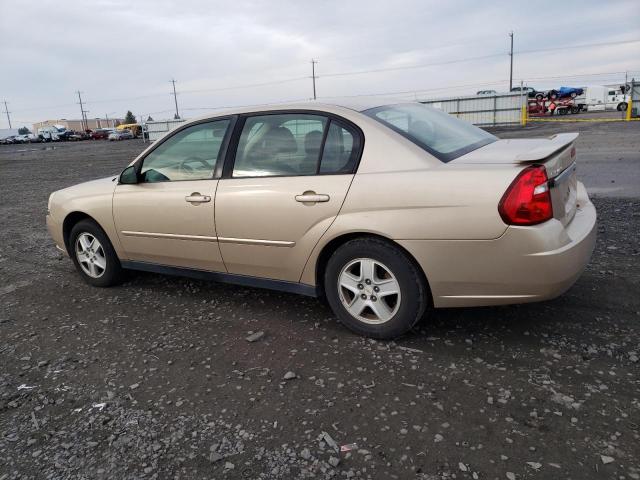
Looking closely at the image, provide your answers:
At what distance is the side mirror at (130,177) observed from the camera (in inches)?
176

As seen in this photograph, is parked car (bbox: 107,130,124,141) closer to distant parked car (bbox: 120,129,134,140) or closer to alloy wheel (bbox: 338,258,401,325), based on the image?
distant parked car (bbox: 120,129,134,140)

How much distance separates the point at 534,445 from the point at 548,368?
76 cm

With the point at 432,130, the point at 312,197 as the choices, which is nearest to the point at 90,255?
the point at 312,197

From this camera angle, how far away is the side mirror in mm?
4480

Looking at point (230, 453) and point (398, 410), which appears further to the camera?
point (398, 410)

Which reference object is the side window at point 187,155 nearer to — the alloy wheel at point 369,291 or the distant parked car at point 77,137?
the alloy wheel at point 369,291

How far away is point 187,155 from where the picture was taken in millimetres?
4281

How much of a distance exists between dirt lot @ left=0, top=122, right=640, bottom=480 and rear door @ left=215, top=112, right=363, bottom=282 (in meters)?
0.55

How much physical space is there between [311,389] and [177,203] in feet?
6.53

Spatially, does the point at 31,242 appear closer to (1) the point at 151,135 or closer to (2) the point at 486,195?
(2) the point at 486,195

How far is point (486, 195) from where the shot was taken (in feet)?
9.53

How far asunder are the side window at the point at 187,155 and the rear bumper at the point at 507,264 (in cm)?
180

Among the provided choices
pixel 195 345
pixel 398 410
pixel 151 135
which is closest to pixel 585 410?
pixel 398 410

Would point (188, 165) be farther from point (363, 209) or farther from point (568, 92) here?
point (568, 92)
